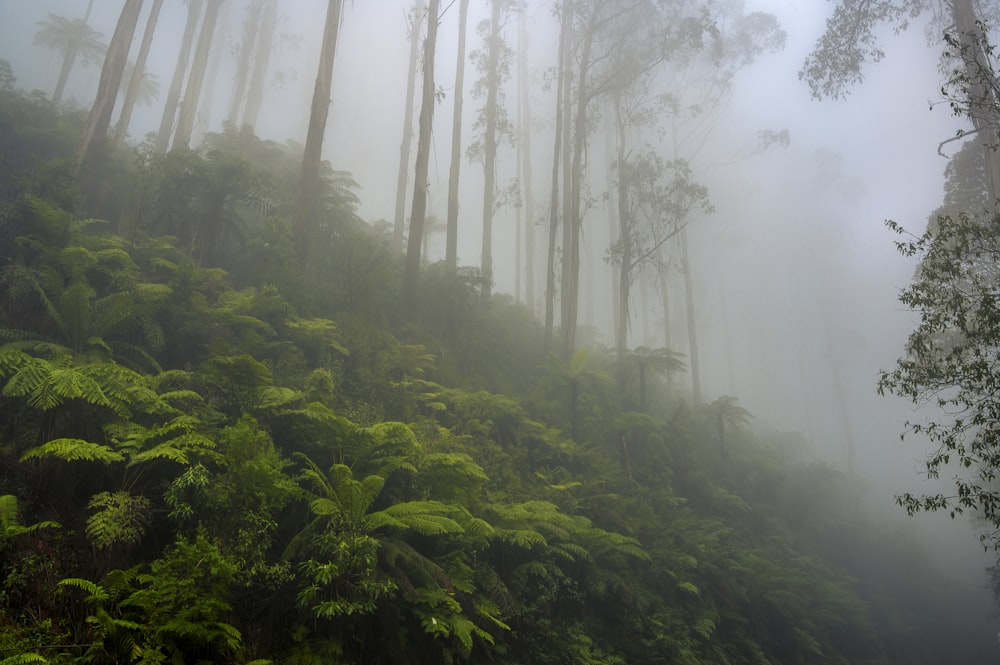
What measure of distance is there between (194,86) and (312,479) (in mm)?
23163

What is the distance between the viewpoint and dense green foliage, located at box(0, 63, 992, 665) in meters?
4.57

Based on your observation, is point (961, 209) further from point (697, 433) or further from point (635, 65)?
point (635, 65)

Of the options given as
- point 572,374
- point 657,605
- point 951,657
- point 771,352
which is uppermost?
point 771,352

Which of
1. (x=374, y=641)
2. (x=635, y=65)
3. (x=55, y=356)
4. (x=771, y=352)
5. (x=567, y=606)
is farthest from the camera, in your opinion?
(x=771, y=352)

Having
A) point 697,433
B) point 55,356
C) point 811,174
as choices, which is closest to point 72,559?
point 55,356

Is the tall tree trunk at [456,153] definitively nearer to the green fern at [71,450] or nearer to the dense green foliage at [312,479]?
the dense green foliage at [312,479]

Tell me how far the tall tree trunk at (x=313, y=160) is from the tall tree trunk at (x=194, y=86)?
28.2ft

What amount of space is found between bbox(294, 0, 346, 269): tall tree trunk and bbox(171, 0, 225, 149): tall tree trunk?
339 inches

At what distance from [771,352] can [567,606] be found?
7507 centimetres

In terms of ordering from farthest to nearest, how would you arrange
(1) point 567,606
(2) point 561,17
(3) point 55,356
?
(2) point 561,17
(1) point 567,606
(3) point 55,356

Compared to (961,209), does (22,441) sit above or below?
below

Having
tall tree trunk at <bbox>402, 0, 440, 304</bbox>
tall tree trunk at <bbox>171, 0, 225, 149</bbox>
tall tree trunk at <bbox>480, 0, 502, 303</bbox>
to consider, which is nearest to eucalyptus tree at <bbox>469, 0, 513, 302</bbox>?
tall tree trunk at <bbox>480, 0, 502, 303</bbox>

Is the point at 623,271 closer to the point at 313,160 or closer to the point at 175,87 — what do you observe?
the point at 313,160

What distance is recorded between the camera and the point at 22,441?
531cm
